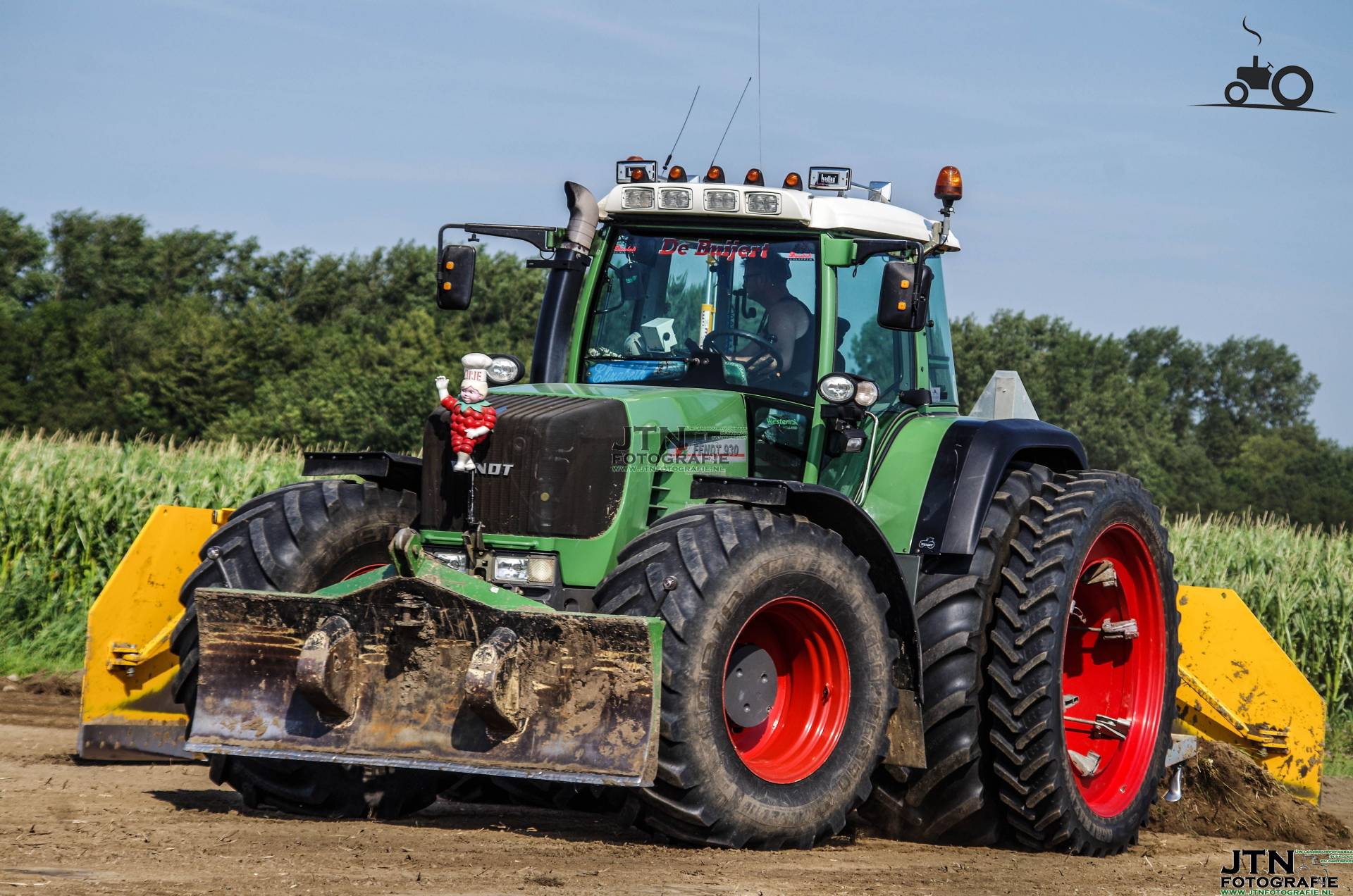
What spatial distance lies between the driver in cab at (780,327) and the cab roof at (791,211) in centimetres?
25

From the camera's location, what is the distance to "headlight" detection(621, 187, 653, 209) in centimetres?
731

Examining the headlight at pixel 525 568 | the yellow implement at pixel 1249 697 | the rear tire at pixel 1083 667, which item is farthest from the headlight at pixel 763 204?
the yellow implement at pixel 1249 697

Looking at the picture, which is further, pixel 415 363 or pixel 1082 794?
pixel 415 363

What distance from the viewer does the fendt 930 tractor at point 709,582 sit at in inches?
222

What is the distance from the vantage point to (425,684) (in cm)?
575

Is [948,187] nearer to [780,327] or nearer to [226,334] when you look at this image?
[780,327]

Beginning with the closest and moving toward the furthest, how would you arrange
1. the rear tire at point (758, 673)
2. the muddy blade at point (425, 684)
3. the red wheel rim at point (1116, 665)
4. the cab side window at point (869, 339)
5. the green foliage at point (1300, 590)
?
the muddy blade at point (425, 684) < the rear tire at point (758, 673) < the cab side window at point (869, 339) < the red wheel rim at point (1116, 665) < the green foliage at point (1300, 590)

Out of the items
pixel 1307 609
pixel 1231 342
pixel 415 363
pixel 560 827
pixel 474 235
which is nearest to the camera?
pixel 560 827

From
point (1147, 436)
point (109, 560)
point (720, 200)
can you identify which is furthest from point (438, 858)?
point (1147, 436)

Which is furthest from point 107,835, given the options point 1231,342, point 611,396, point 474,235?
point 1231,342

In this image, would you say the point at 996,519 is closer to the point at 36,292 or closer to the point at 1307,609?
the point at 1307,609

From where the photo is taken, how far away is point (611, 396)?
659 cm

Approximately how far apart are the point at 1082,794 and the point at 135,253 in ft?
192

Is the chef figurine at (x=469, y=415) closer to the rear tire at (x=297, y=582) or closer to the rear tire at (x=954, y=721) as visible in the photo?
the rear tire at (x=297, y=582)
